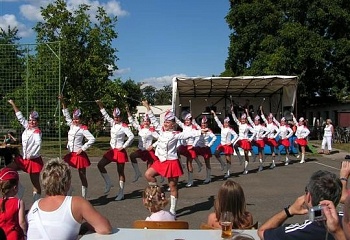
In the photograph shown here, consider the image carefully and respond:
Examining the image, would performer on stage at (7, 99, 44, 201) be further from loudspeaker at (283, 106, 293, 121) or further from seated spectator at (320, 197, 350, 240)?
loudspeaker at (283, 106, 293, 121)

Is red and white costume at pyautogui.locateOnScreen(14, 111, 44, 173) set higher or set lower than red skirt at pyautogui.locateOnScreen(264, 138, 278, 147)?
higher

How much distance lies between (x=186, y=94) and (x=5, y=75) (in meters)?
12.1

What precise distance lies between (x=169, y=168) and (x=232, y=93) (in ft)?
60.1

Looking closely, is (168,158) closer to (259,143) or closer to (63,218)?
(63,218)

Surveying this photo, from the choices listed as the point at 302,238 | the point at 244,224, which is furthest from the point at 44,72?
the point at 302,238

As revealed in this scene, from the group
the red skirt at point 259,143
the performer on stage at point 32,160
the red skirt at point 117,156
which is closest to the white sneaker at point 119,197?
the red skirt at point 117,156

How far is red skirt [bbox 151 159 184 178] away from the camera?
8.74 meters

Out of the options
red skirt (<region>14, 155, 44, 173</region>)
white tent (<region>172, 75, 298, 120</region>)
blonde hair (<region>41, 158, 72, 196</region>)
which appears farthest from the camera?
white tent (<region>172, 75, 298, 120</region>)

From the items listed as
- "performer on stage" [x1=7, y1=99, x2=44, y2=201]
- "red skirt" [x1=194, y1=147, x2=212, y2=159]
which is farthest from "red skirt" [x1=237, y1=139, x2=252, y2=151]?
"performer on stage" [x1=7, y1=99, x2=44, y2=201]

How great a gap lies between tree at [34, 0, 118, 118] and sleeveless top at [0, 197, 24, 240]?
1972 centimetres

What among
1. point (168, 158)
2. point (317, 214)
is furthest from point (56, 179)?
point (168, 158)

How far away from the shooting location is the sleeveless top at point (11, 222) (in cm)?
434

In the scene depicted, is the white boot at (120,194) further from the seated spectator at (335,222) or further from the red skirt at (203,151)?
the seated spectator at (335,222)

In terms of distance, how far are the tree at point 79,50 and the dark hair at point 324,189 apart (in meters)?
21.4
